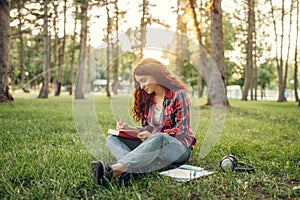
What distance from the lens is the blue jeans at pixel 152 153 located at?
313cm

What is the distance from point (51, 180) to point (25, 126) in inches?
153

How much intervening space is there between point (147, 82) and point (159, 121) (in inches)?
16.0

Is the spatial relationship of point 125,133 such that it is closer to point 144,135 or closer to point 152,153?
point 144,135

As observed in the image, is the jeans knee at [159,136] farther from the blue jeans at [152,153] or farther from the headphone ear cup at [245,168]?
the headphone ear cup at [245,168]

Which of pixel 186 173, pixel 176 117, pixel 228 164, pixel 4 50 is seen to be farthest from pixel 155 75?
pixel 4 50

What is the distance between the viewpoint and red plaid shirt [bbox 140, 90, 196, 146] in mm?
3514

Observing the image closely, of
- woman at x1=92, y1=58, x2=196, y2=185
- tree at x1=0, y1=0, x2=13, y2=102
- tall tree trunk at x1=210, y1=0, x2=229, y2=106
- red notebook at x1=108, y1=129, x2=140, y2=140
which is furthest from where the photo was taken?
tall tree trunk at x1=210, y1=0, x2=229, y2=106

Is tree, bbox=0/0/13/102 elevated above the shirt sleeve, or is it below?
above

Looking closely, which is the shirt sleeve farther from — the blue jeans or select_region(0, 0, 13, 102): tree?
select_region(0, 0, 13, 102): tree

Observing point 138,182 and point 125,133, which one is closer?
point 138,182

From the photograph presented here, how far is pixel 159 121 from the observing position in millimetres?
3656

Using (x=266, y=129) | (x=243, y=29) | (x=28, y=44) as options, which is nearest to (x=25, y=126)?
(x=266, y=129)

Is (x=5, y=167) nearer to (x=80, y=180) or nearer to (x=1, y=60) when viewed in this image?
(x=80, y=180)

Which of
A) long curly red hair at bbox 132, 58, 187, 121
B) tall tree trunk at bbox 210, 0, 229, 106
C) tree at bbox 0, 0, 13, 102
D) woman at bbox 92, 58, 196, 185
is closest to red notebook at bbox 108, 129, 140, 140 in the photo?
woman at bbox 92, 58, 196, 185
